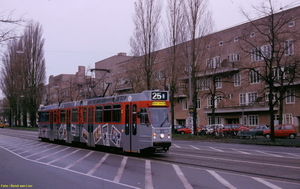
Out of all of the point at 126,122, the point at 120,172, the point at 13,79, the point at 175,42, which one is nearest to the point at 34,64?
the point at 13,79

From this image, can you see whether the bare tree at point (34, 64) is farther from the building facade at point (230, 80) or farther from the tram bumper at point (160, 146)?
the tram bumper at point (160, 146)

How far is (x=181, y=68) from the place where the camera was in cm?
3725

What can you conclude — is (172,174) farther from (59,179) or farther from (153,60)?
(153,60)

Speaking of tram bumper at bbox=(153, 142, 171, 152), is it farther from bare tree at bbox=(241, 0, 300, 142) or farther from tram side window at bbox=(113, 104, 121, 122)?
bare tree at bbox=(241, 0, 300, 142)

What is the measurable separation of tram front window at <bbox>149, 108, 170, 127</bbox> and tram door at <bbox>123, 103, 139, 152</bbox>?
3.36ft

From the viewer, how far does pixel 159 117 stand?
656 inches

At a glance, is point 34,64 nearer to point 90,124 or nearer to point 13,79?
point 13,79

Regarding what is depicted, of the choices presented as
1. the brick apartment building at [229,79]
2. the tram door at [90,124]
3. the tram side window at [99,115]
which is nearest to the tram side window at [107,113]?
the tram side window at [99,115]

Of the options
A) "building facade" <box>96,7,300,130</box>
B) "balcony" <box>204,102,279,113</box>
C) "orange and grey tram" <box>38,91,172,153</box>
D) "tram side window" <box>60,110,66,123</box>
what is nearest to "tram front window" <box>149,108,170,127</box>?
"orange and grey tram" <box>38,91,172,153</box>

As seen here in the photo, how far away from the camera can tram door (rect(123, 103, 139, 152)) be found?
55.7ft

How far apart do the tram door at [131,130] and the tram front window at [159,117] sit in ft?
3.36

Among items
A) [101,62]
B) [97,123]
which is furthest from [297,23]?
[101,62]

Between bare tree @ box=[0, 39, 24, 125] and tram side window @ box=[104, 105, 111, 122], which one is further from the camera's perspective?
bare tree @ box=[0, 39, 24, 125]

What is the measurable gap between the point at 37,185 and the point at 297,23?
42354mm
